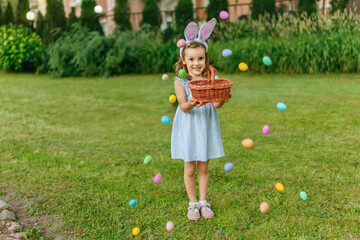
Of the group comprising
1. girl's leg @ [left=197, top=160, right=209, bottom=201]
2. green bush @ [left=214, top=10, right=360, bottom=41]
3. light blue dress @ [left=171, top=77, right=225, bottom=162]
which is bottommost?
girl's leg @ [left=197, top=160, right=209, bottom=201]

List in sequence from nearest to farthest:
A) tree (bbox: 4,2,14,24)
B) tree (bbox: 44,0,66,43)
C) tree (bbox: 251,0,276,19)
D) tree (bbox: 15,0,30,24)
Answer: tree (bbox: 251,0,276,19) < tree (bbox: 44,0,66,43) < tree (bbox: 4,2,14,24) < tree (bbox: 15,0,30,24)

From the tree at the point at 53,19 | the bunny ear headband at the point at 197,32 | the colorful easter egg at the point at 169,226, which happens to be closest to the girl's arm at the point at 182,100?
the bunny ear headband at the point at 197,32

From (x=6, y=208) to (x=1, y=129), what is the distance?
246cm

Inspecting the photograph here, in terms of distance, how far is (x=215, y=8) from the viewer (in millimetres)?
11812

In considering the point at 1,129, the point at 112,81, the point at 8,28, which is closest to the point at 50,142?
the point at 1,129

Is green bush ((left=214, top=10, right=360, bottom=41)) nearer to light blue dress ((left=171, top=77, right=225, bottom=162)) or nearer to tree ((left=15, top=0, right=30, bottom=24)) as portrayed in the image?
light blue dress ((left=171, top=77, right=225, bottom=162))

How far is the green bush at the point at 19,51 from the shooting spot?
37.3 ft

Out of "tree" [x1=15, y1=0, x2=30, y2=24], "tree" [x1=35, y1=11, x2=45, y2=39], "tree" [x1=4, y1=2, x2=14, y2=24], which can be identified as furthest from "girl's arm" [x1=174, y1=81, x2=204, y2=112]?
"tree" [x1=15, y1=0, x2=30, y2=24]

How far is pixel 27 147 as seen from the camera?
435 centimetres

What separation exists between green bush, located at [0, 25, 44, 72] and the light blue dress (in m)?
10.0

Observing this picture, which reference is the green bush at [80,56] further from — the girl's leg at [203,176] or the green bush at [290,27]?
the girl's leg at [203,176]

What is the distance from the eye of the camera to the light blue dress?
260 centimetres

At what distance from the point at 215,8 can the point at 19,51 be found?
634 cm

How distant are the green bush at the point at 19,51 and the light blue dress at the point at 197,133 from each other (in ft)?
32.9
